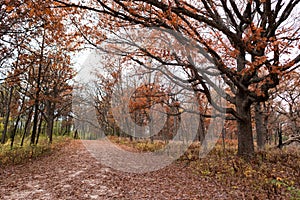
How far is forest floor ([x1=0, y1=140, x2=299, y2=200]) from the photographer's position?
5395mm

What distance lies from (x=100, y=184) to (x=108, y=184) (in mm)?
224

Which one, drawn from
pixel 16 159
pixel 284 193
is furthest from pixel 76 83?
pixel 284 193

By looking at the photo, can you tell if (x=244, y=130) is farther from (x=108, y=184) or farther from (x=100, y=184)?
(x=100, y=184)

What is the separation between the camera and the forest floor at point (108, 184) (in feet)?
17.7

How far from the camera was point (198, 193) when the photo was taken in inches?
219

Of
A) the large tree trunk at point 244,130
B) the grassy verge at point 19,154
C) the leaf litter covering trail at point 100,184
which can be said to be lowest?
the leaf litter covering trail at point 100,184

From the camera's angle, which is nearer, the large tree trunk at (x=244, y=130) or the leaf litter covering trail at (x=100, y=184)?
the leaf litter covering trail at (x=100, y=184)

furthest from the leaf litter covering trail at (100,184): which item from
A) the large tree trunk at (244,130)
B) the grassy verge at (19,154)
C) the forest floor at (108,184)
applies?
the large tree trunk at (244,130)

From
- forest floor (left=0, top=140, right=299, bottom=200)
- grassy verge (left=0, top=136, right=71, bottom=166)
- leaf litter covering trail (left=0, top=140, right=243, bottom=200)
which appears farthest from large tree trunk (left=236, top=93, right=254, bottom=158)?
grassy verge (left=0, top=136, right=71, bottom=166)

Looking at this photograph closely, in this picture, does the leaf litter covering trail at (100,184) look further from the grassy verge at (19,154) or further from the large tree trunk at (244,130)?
the large tree trunk at (244,130)

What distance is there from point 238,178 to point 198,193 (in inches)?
61.3

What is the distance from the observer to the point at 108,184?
650 centimetres

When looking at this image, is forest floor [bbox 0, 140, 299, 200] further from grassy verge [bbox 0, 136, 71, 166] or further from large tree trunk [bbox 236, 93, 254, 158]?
large tree trunk [bbox 236, 93, 254, 158]

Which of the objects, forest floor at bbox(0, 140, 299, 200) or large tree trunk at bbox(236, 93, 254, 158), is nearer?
forest floor at bbox(0, 140, 299, 200)
